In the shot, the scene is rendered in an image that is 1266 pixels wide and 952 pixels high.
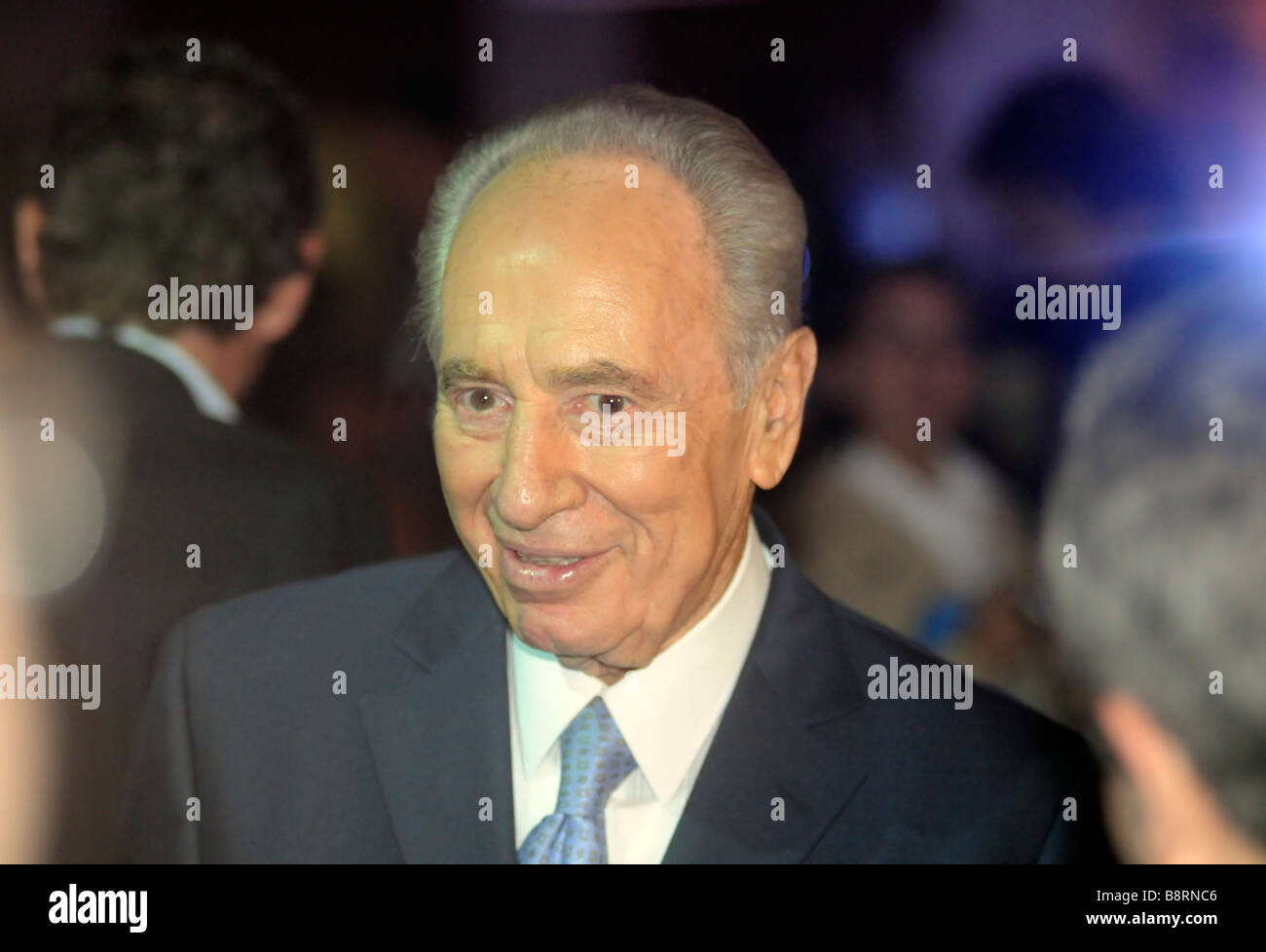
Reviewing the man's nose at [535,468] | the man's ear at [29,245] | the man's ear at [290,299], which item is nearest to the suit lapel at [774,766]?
the man's nose at [535,468]

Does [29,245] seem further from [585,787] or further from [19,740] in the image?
[585,787]

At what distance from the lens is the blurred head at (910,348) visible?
3.00m

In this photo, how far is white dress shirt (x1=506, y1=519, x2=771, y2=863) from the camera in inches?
85.0

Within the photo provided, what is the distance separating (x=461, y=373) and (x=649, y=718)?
590mm

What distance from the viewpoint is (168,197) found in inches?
104

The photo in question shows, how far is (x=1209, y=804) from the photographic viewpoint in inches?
59.2

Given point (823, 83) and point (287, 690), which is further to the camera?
point (823, 83)

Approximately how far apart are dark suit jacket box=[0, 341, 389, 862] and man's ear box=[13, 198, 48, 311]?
0.11 metres

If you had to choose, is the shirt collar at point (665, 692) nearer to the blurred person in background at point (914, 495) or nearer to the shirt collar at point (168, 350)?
the blurred person in background at point (914, 495)

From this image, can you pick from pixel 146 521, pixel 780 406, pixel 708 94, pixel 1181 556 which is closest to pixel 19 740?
pixel 146 521

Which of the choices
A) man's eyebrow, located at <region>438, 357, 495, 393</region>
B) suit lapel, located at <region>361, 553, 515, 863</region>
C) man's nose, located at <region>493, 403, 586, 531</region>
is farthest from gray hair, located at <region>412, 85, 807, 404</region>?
suit lapel, located at <region>361, 553, 515, 863</region>
